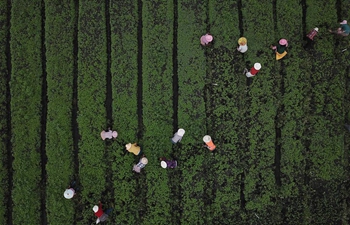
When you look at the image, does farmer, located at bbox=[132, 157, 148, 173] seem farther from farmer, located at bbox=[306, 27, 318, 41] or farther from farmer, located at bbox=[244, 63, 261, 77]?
farmer, located at bbox=[306, 27, 318, 41]

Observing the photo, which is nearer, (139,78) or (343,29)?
(343,29)

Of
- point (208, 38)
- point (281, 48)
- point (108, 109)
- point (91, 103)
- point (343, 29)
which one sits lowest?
point (108, 109)

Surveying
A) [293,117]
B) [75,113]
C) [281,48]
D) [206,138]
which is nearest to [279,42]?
[281,48]

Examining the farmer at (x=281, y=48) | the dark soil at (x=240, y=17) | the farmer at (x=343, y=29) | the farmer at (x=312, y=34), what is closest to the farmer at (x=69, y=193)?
the dark soil at (x=240, y=17)

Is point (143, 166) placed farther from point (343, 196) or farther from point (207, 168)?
point (343, 196)

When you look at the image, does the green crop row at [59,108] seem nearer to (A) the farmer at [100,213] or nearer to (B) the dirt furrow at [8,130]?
(A) the farmer at [100,213]

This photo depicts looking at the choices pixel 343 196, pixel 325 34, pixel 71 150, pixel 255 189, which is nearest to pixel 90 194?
pixel 71 150

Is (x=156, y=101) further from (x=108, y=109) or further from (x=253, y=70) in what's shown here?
(x=253, y=70)
